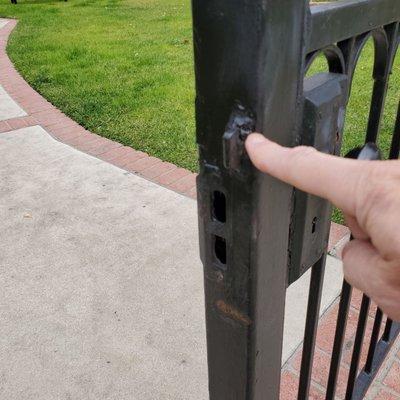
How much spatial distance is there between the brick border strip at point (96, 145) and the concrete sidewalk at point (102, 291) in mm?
132

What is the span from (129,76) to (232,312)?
216 inches

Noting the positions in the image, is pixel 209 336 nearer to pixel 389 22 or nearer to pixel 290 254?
pixel 290 254

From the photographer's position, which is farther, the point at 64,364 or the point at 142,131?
the point at 142,131

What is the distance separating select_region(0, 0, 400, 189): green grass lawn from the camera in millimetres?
4238

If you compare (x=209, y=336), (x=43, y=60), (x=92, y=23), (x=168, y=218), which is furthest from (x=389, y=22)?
(x=92, y=23)

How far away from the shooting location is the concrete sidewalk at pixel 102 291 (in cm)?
203

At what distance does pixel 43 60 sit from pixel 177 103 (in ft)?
9.32

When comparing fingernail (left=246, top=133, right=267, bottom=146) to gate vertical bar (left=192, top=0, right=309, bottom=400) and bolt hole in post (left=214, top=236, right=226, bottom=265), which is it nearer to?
gate vertical bar (left=192, top=0, right=309, bottom=400)

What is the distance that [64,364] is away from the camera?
209cm

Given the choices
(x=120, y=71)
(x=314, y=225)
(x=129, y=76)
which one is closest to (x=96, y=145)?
(x=129, y=76)

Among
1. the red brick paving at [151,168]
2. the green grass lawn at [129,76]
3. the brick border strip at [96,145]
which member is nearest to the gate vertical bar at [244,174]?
the red brick paving at [151,168]

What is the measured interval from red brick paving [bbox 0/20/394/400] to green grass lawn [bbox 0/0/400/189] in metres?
0.12

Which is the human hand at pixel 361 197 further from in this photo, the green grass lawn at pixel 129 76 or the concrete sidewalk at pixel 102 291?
the green grass lawn at pixel 129 76

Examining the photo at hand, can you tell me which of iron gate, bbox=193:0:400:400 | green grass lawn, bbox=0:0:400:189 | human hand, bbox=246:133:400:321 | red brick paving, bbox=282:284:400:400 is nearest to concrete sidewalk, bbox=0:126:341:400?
red brick paving, bbox=282:284:400:400
